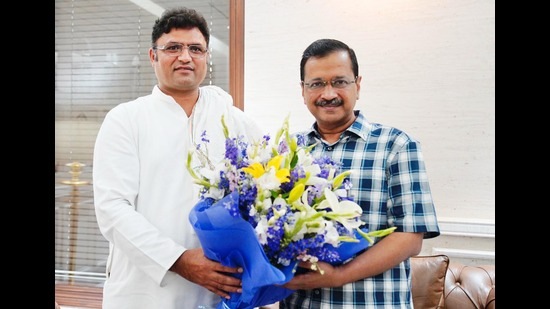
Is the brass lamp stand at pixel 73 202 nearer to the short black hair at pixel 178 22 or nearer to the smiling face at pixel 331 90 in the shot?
the short black hair at pixel 178 22

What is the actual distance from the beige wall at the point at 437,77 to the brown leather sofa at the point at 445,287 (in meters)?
0.34

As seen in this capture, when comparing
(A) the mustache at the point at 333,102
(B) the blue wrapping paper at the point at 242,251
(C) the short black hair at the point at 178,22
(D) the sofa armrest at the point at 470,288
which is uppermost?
(C) the short black hair at the point at 178,22

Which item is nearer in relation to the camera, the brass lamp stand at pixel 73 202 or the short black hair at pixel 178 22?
the short black hair at pixel 178 22

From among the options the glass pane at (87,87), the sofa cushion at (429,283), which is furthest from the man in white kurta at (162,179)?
the glass pane at (87,87)

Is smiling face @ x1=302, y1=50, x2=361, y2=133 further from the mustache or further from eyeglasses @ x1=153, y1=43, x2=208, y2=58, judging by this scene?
eyeglasses @ x1=153, y1=43, x2=208, y2=58

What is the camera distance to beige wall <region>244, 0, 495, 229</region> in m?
2.30

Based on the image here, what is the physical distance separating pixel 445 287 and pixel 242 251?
1.32 m

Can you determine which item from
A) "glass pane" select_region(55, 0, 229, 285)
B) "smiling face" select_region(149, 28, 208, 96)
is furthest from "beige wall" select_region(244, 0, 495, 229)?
"smiling face" select_region(149, 28, 208, 96)

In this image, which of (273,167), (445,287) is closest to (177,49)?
(273,167)

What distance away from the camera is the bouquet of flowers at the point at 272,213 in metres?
1.01

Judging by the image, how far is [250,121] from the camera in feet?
5.28

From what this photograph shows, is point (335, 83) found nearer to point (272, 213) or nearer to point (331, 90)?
point (331, 90)
